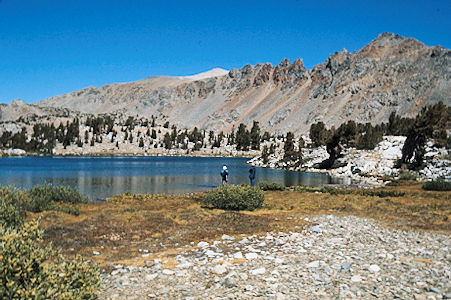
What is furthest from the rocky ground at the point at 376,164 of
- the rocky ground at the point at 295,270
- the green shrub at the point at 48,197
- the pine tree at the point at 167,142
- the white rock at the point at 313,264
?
the pine tree at the point at 167,142

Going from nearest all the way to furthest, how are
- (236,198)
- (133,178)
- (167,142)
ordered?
(236,198) → (133,178) → (167,142)

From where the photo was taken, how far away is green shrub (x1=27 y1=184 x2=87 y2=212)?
738 inches

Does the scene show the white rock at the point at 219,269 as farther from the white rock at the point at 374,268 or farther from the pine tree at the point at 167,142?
the pine tree at the point at 167,142

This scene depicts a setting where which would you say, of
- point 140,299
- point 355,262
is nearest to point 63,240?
point 140,299

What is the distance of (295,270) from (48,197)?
16410mm

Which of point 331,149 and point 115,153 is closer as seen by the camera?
point 331,149

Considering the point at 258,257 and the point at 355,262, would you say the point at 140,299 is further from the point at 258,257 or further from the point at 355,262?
the point at 355,262

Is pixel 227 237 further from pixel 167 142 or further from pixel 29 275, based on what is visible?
pixel 167 142

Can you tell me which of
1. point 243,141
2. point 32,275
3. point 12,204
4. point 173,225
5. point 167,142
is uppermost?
point 243,141

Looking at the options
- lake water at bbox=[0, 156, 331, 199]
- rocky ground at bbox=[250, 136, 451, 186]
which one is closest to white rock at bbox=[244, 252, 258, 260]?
lake water at bbox=[0, 156, 331, 199]

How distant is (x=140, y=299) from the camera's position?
789cm

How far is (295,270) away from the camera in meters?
9.52

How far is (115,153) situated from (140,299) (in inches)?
5781

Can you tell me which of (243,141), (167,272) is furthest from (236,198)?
(243,141)
